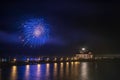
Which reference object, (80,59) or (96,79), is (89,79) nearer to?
(96,79)

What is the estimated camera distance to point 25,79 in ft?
128

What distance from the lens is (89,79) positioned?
133 feet

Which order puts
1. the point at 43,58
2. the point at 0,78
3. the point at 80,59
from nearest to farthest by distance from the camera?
1. the point at 0,78
2. the point at 43,58
3. the point at 80,59

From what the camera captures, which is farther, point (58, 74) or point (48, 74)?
point (48, 74)

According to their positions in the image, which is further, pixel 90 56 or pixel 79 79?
pixel 90 56

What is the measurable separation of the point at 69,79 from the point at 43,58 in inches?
2944

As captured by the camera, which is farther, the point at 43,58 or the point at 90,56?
the point at 90,56

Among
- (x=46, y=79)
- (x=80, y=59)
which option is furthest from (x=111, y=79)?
(x=80, y=59)

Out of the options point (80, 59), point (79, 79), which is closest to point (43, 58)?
point (80, 59)

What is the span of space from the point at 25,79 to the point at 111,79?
965cm

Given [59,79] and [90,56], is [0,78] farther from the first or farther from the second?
[90,56]

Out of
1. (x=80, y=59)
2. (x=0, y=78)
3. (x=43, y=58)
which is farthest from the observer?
(x=80, y=59)

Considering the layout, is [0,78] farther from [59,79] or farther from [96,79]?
[96,79]

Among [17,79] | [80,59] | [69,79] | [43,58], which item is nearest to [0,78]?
[17,79]
